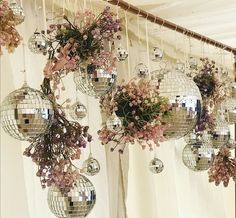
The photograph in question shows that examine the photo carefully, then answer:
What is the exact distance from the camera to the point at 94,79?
1.97 metres

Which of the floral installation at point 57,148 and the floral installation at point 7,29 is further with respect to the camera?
the floral installation at point 57,148

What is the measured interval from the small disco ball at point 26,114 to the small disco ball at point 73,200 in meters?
0.30

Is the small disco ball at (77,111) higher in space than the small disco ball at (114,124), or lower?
higher

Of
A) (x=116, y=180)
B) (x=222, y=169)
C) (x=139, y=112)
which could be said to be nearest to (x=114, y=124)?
(x=139, y=112)

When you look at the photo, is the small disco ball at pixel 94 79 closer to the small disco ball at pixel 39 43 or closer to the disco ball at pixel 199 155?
the small disco ball at pixel 39 43

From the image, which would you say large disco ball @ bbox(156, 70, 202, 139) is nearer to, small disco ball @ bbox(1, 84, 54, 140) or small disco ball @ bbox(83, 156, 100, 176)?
small disco ball @ bbox(83, 156, 100, 176)

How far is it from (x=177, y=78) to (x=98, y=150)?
1.17 m

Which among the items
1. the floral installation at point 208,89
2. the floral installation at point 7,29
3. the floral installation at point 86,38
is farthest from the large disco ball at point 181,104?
the floral installation at point 7,29

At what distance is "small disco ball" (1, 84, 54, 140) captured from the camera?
5.40 ft

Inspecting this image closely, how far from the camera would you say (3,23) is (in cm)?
154

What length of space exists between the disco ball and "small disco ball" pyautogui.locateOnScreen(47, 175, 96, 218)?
1.05 m

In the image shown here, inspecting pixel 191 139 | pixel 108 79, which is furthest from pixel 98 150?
pixel 108 79

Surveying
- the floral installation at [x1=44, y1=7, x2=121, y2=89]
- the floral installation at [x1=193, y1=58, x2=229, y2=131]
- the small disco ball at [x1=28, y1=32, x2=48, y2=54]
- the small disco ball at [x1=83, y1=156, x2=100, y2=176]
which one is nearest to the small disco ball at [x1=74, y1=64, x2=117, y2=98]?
the floral installation at [x1=44, y1=7, x2=121, y2=89]

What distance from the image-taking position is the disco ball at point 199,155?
2827 mm
